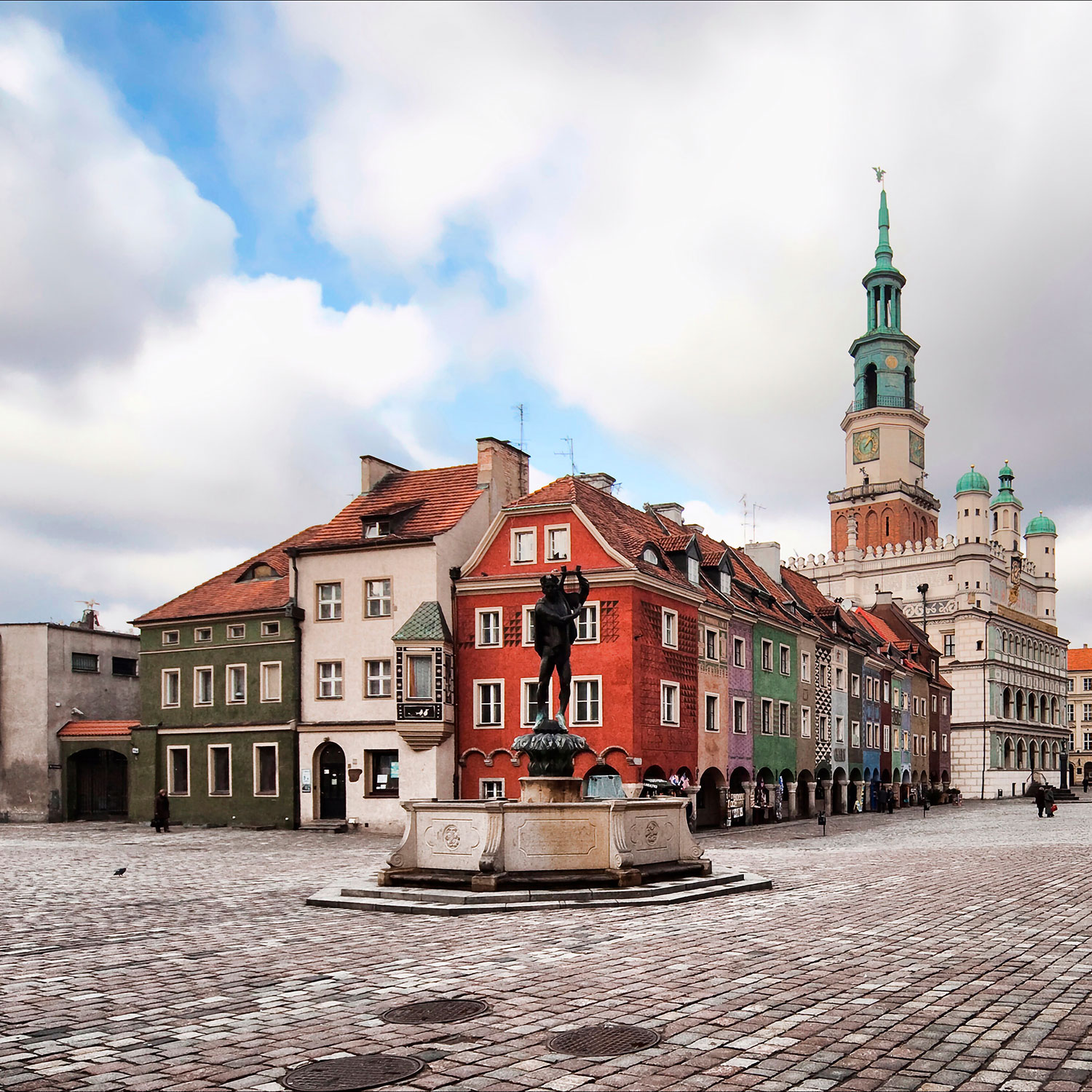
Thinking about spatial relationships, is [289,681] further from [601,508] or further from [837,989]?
[837,989]

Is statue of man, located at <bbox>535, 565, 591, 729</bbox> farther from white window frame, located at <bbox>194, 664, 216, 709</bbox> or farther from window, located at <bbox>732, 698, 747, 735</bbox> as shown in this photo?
white window frame, located at <bbox>194, 664, 216, 709</bbox>

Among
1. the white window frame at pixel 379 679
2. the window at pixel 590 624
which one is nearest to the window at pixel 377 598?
the white window frame at pixel 379 679

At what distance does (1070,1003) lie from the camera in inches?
383

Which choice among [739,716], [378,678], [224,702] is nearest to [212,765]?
[224,702]

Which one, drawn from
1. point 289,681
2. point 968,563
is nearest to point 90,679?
point 289,681

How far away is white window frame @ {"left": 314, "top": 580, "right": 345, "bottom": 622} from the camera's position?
42.3 meters

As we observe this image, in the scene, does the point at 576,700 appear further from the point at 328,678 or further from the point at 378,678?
the point at 328,678

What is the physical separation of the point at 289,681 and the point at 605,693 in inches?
467

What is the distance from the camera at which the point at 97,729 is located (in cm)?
4812

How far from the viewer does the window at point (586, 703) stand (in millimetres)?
38406

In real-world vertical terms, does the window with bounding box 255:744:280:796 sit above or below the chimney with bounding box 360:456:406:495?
below

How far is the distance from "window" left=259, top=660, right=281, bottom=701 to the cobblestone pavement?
2230cm

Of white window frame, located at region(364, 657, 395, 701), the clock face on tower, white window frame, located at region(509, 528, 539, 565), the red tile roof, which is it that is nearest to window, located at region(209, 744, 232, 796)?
the red tile roof

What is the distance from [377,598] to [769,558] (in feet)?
75.4
